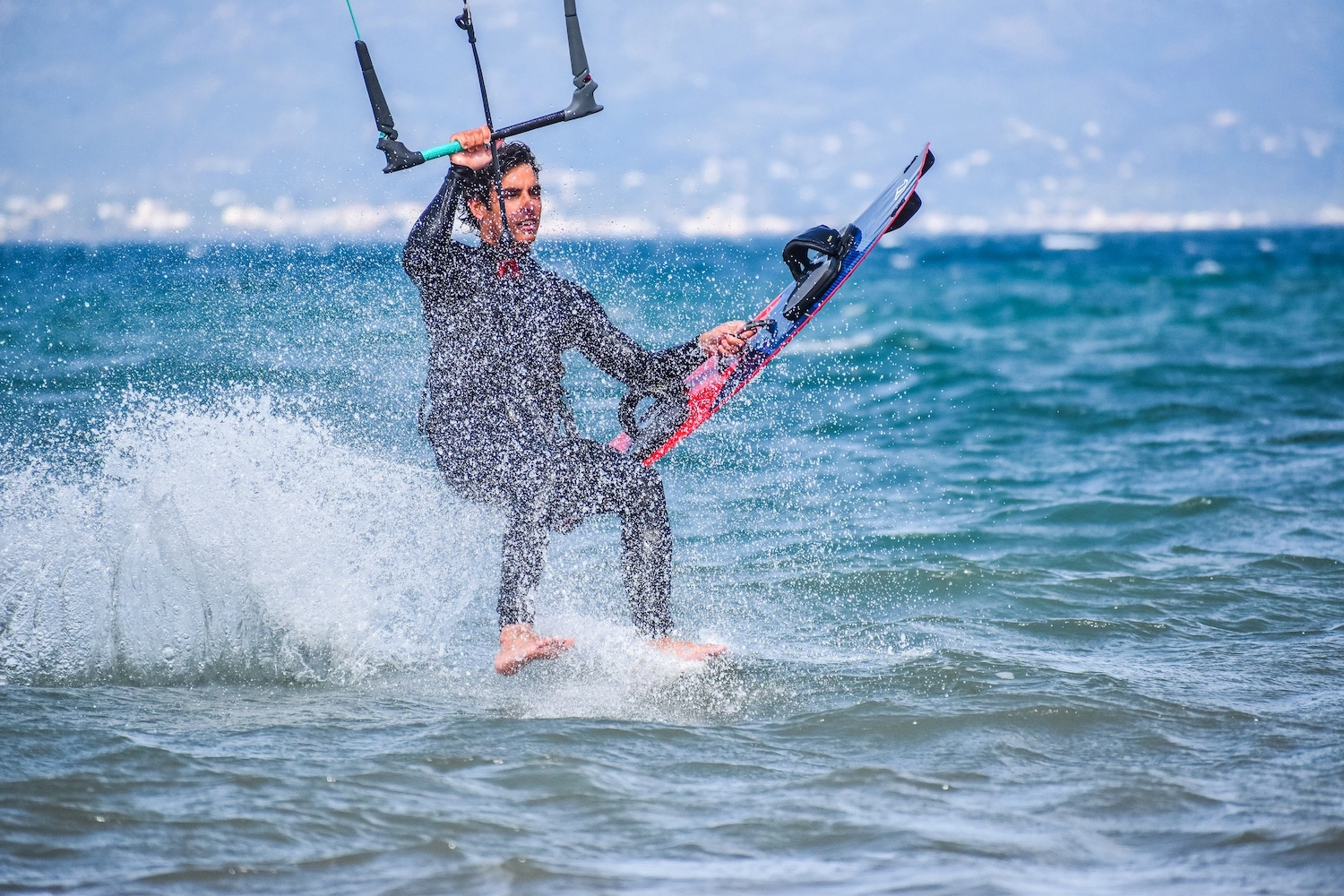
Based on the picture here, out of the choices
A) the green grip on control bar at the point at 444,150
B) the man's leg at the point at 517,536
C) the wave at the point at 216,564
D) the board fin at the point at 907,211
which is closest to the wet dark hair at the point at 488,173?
the green grip on control bar at the point at 444,150

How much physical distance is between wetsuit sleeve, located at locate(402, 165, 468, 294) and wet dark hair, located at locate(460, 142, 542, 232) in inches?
1.8

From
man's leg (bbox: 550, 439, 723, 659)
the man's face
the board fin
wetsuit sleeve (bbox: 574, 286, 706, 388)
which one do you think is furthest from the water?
the board fin

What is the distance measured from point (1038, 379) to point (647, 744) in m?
15.6

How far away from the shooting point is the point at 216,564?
17.6 feet

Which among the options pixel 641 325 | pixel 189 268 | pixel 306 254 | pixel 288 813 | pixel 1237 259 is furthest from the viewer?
pixel 1237 259

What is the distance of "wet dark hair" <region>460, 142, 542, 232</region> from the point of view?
450 centimetres

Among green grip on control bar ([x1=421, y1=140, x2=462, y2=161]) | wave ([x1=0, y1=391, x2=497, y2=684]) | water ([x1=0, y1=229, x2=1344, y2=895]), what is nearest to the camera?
water ([x1=0, y1=229, x2=1344, y2=895])

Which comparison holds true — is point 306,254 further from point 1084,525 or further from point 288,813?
point 288,813

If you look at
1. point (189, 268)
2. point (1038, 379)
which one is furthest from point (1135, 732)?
point (1038, 379)

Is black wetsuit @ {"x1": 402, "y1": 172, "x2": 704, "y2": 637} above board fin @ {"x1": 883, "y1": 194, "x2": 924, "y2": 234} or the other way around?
the other way around

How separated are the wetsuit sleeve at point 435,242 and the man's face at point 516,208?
12 cm

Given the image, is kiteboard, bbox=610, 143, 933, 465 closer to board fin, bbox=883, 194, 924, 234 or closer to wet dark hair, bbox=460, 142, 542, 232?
board fin, bbox=883, 194, 924, 234

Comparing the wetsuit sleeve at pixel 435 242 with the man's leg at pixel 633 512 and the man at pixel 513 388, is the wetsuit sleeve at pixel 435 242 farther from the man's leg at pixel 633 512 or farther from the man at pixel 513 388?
the man's leg at pixel 633 512

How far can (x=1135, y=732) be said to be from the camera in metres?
4.31
